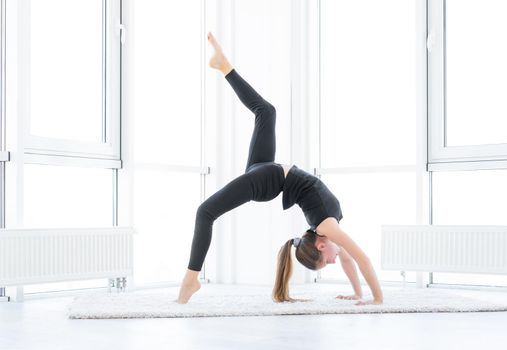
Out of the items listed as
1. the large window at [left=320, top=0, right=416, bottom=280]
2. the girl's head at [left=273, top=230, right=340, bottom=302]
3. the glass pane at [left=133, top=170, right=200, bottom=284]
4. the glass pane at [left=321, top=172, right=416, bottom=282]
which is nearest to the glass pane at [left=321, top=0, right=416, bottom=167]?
the large window at [left=320, top=0, right=416, bottom=280]

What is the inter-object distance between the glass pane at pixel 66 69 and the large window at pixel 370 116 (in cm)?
182

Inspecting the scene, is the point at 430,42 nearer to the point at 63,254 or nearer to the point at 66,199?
the point at 66,199

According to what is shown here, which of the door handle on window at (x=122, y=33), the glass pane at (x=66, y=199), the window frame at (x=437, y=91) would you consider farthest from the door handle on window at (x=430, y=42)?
the glass pane at (x=66, y=199)

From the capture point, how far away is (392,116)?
5191mm

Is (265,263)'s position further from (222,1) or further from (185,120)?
(222,1)

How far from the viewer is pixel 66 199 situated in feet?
14.8

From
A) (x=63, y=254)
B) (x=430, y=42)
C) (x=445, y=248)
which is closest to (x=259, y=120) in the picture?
(x=63, y=254)

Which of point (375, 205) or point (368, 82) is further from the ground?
point (368, 82)

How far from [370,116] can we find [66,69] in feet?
7.36

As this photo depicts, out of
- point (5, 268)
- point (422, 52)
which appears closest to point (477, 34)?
point (422, 52)

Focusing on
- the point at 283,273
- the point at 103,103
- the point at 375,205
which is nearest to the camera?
→ the point at 283,273

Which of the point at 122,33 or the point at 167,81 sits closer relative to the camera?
the point at 122,33

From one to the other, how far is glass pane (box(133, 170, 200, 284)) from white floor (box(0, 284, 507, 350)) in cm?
154

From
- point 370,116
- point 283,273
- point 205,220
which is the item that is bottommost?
point 283,273
